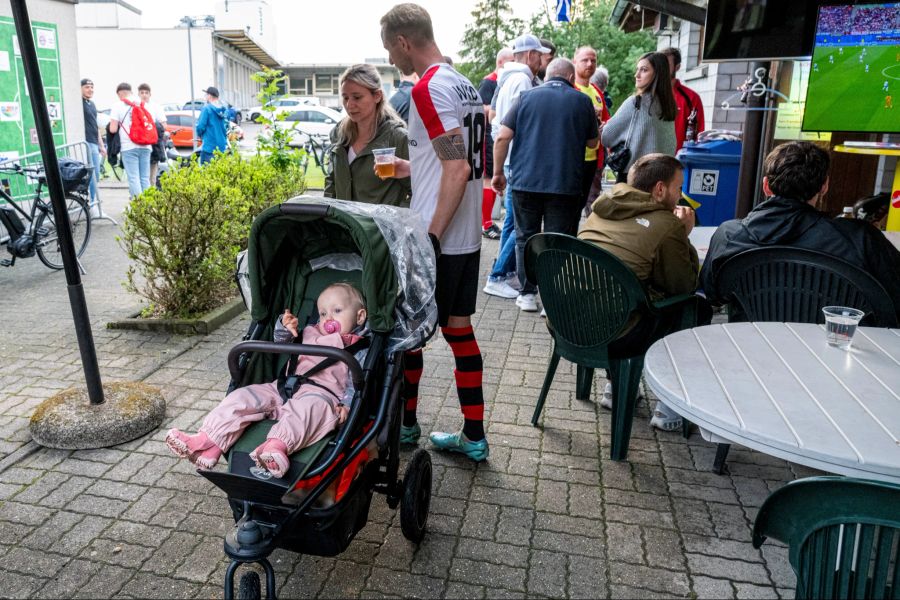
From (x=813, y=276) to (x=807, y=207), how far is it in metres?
0.37

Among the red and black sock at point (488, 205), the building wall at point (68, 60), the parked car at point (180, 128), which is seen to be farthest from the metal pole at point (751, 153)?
the parked car at point (180, 128)

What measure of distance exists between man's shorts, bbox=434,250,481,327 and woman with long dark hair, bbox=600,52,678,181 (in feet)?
9.97

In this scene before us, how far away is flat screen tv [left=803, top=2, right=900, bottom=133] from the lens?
189 inches

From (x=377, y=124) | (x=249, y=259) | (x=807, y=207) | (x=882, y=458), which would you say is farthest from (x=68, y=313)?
(x=882, y=458)

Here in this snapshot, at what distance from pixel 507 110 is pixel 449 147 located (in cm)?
370

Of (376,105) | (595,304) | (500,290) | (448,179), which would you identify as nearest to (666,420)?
(595,304)

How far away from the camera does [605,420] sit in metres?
3.93

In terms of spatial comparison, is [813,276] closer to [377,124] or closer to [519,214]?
[377,124]

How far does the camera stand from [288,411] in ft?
7.68

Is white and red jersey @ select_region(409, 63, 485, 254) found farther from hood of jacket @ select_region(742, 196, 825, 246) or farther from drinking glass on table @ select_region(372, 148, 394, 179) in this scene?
hood of jacket @ select_region(742, 196, 825, 246)

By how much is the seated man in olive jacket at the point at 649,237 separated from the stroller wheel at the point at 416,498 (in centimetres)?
118

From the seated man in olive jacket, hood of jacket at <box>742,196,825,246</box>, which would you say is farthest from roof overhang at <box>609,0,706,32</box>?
hood of jacket at <box>742,196,825,246</box>

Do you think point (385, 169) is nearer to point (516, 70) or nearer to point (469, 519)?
point (469, 519)

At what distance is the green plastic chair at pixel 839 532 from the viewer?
4.42ft
